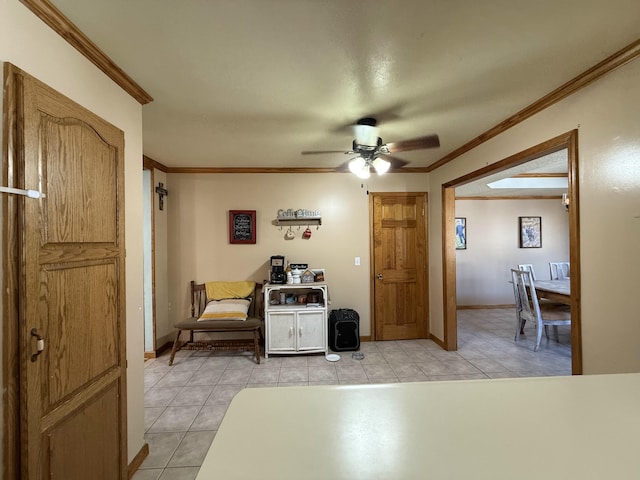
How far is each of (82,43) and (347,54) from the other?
53.8 inches

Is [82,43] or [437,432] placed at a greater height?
[82,43]

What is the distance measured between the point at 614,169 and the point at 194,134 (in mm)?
3204

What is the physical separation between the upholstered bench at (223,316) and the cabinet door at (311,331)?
0.52 metres

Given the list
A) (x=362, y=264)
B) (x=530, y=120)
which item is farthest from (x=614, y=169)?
(x=362, y=264)

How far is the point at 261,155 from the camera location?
10.9ft

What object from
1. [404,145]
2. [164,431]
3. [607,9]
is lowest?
[164,431]

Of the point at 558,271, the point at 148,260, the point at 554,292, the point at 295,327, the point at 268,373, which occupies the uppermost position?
the point at 148,260

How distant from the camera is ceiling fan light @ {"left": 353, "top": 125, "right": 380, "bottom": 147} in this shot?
233 centimetres

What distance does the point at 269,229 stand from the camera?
3.92m

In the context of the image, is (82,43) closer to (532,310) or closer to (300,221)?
(300,221)

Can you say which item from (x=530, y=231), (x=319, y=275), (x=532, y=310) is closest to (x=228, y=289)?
(x=319, y=275)

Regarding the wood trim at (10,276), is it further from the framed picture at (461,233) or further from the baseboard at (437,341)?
A: the framed picture at (461,233)

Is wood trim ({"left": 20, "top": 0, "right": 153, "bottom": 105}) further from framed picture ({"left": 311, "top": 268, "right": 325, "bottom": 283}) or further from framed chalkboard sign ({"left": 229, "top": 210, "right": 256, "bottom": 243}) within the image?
framed picture ({"left": 311, "top": 268, "right": 325, "bottom": 283})

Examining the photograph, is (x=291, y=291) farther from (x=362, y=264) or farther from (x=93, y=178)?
(x=93, y=178)
